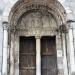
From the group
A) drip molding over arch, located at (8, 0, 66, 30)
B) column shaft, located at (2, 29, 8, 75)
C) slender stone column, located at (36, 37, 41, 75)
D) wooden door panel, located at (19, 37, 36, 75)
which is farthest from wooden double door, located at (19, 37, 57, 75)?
column shaft, located at (2, 29, 8, 75)

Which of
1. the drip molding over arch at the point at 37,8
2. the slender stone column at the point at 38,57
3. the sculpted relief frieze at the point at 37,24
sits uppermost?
the drip molding over arch at the point at 37,8

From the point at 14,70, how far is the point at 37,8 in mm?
2306

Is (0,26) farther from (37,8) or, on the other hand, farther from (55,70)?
(55,70)

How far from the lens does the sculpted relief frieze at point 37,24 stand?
29.7 ft

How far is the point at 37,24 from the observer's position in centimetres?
919

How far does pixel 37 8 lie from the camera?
915cm

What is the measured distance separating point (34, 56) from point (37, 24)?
3.72 ft

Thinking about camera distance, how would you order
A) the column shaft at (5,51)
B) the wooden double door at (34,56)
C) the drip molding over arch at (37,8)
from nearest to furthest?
the column shaft at (5,51) < the drip molding over arch at (37,8) < the wooden double door at (34,56)

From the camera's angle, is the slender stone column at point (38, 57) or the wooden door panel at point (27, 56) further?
the wooden door panel at point (27, 56)

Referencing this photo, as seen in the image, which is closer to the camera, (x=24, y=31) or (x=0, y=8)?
(x=0, y=8)

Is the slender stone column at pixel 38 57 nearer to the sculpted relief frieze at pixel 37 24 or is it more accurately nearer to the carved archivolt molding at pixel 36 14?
the sculpted relief frieze at pixel 37 24

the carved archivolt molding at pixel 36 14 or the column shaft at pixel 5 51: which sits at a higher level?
the carved archivolt molding at pixel 36 14

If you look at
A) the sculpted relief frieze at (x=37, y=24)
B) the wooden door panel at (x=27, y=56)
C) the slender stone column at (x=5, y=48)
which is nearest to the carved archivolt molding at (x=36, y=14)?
the sculpted relief frieze at (x=37, y=24)

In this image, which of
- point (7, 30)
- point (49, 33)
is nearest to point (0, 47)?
point (7, 30)
